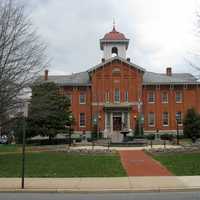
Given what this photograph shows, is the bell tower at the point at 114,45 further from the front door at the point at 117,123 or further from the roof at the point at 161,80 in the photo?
the front door at the point at 117,123

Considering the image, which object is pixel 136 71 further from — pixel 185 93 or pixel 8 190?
pixel 8 190

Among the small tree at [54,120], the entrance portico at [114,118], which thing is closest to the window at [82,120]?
the entrance portico at [114,118]

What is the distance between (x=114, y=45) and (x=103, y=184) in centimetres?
5657

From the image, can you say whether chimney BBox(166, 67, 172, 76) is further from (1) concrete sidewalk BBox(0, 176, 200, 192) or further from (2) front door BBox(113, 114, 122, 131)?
(1) concrete sidewalk BBox(0, 176, 200, 192)

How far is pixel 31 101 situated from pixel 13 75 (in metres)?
3.71

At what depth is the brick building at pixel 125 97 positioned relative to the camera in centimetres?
6309

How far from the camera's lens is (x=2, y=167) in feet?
67.5

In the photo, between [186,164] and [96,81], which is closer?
[186,164]

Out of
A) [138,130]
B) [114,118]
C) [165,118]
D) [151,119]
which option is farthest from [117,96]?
[165,118]

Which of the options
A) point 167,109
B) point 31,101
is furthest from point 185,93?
point 31,101

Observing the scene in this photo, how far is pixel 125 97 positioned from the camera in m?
64.4

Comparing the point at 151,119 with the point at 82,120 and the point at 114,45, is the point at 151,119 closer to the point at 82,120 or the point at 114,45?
the point at 82,120

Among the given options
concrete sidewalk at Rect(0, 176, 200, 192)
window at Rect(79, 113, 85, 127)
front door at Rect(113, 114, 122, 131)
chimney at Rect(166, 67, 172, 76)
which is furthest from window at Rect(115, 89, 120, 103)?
concrete sidewalk at Rect(0, 176, 200, 192)

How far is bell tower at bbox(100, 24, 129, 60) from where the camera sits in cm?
6900
